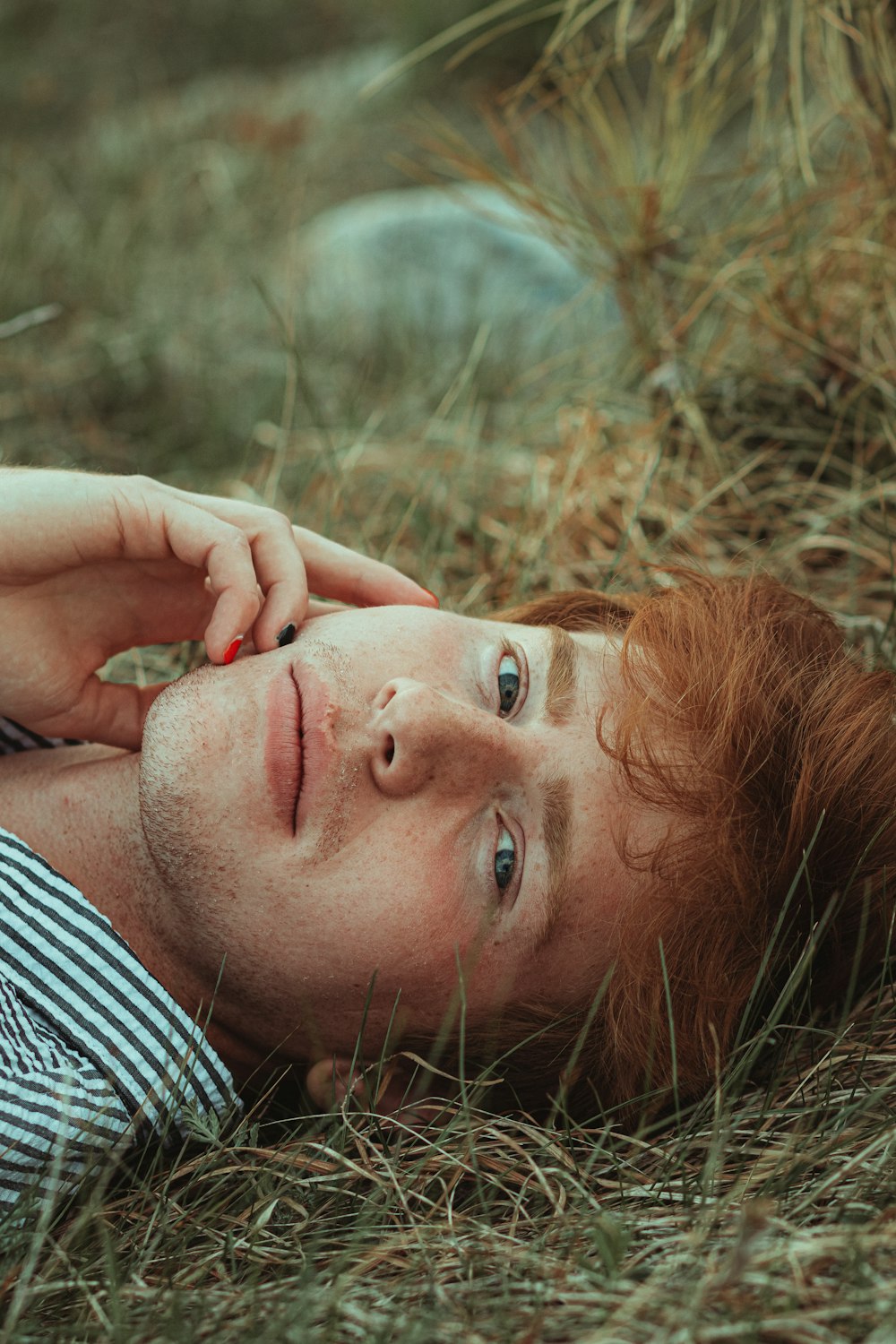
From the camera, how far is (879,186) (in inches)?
115

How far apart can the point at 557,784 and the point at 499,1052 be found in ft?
1.61

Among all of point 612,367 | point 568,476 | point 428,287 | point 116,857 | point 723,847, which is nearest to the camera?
point 723,847

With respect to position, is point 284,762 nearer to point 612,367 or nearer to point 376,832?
point 376,832

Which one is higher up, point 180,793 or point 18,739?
point 180,793

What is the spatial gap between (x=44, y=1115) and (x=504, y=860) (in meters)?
0.76

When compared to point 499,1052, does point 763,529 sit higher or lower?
higher

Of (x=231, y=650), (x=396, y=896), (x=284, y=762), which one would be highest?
(x=231, y=650)

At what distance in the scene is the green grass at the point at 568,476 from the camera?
1.25 m

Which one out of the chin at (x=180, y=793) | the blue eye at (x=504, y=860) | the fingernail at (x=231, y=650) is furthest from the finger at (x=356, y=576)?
the blue eye at (x=504, y=860)

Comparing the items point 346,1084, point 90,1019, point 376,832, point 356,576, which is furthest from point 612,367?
point 90,1019

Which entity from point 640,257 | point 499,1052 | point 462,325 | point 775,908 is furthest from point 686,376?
point 462,325

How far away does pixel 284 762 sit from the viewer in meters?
1.73

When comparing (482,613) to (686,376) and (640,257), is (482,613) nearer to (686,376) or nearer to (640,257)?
(686,376)

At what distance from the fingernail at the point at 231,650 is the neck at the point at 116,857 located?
11.4 inches
